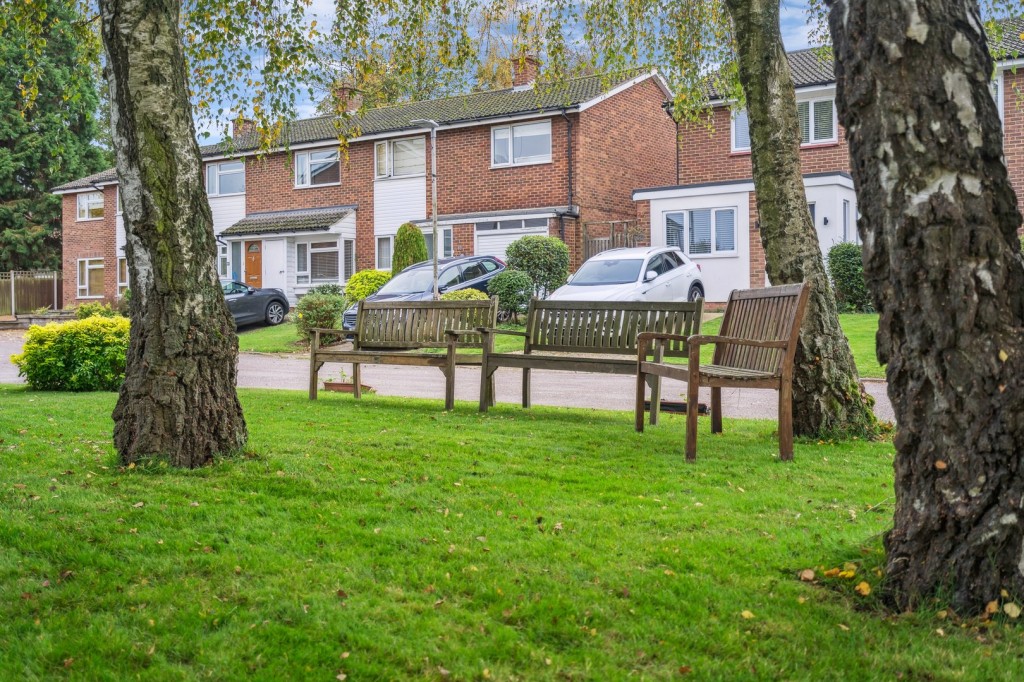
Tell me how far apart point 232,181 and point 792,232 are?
100 feet

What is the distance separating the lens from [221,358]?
5.75 meters

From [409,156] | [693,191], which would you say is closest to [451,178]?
[409,156]

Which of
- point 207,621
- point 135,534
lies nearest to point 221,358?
point 135,534

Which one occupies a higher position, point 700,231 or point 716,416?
point 700,231

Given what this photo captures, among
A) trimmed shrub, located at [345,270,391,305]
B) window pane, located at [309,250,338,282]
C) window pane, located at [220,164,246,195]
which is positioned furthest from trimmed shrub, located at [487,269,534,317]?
window pane, located at [220,164,246,195]

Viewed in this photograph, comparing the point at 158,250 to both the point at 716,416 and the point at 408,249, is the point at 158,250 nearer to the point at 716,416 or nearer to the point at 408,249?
the point at 716,416

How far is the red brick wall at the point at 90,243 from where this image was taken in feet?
125

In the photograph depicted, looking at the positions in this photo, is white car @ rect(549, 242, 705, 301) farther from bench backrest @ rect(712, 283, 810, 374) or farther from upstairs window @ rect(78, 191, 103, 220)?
upstairs window @ rect(78, 191, 103, 220)

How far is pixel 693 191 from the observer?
24969 mm

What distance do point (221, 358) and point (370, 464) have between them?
108 cm

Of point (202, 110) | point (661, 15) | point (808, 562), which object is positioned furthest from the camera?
point (661, 15)

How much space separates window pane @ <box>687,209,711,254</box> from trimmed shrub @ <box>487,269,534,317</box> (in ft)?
16.8

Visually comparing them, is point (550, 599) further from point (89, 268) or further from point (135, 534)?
point (89, 268)

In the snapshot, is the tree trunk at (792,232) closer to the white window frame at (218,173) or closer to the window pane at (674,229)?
the window pane at (674,229)
